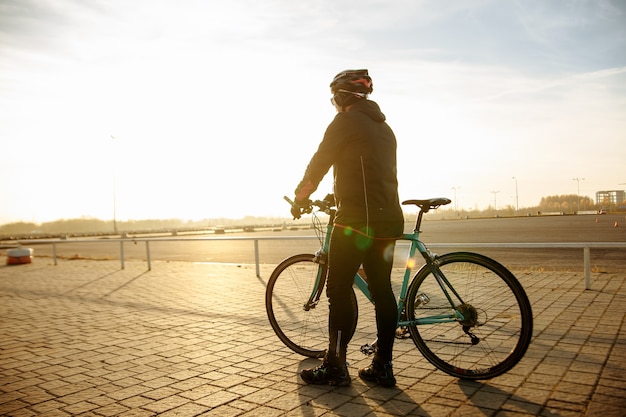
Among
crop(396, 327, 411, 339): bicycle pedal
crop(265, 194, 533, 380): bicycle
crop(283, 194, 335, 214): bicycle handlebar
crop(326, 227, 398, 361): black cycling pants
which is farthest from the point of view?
crop(283, 194, 335, 214): bicycle handlebar

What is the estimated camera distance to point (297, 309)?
4164 mm

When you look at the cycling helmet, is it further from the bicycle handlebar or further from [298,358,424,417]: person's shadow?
[298,358,424,417]: person's shadow

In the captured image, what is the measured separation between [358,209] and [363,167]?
29 centimetres

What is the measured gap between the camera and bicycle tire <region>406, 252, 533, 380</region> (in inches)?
120

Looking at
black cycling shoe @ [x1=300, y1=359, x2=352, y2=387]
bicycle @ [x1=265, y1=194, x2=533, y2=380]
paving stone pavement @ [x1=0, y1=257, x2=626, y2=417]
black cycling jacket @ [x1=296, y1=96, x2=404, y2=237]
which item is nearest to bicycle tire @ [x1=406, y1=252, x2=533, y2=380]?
bicycle @ [x1=265, y1=194, x2=533, y2=380]

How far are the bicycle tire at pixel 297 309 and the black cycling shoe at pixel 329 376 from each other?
25.3 inches

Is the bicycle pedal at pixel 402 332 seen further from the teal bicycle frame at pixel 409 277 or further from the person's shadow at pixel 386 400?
the person's shadow at pixel 386 400

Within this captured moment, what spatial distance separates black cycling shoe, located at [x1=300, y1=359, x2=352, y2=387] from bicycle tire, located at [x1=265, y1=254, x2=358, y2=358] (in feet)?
2.11

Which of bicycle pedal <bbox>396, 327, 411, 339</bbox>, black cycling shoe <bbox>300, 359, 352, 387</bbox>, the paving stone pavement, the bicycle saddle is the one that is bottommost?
the paving stone pavement

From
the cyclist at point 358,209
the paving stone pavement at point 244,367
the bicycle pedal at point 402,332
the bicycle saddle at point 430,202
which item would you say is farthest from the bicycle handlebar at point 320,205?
the paving stone pavement at point 244,367

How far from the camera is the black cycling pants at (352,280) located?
325 cm

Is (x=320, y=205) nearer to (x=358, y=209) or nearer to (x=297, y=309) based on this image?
(x=358, y=209)

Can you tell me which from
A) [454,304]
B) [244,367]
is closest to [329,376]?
[244,367]

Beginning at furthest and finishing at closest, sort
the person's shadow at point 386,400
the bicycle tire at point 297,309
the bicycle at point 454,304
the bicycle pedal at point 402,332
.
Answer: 1. the bicycle tire at point 297,309
2. the bicycle pedal at point 402,332
3. the bicycle at point 454,304
4. the person's shadow at point 386,400
